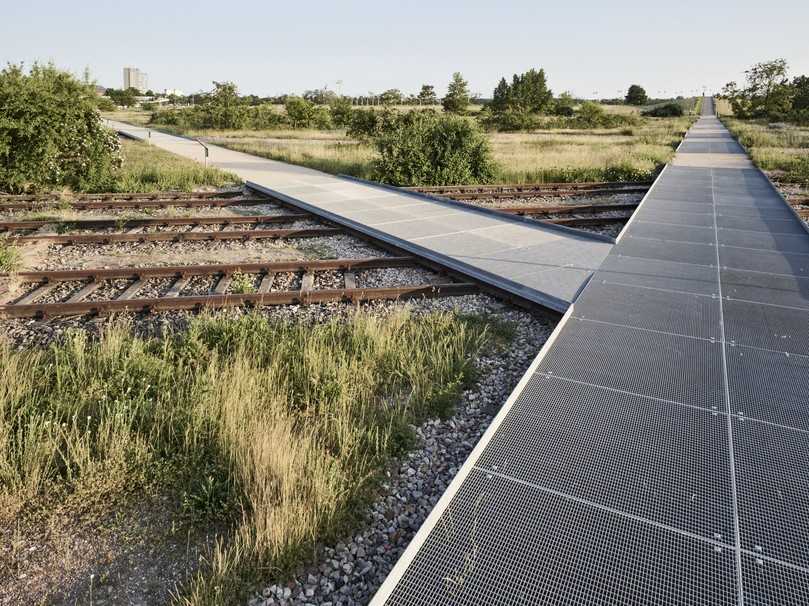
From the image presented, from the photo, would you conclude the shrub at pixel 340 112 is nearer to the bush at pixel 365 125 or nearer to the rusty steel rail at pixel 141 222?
the bush at pixel 365 125

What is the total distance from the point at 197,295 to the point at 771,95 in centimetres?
8914

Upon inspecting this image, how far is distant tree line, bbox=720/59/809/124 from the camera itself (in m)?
64.6

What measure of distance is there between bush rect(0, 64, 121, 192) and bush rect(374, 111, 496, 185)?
334 inches

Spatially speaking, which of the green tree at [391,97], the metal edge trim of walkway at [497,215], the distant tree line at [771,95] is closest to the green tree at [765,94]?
the distant tree line at [771,95]

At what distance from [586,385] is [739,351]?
1886 mm

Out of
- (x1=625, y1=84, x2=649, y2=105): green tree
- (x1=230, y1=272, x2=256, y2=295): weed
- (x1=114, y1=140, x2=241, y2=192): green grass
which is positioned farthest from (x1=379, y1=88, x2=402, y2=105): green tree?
(x1=625, y1=84, x2=649, y2=105): green tree

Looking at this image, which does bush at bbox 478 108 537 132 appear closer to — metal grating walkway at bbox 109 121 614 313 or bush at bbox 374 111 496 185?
bush at bbox 374 111 496 185

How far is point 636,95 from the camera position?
126438 mm

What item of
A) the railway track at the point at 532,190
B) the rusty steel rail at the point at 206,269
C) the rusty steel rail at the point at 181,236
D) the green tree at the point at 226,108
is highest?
the green tree at the point at 226,108

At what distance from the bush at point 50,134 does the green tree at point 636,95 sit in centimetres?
13545

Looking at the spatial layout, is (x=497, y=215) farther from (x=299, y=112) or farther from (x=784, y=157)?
(x=299, y=112)

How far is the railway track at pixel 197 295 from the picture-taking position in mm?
6711

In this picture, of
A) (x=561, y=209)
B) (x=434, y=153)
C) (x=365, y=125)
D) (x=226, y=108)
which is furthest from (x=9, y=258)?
(x=226, y=108)

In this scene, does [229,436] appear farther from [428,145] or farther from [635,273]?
[428,145]
